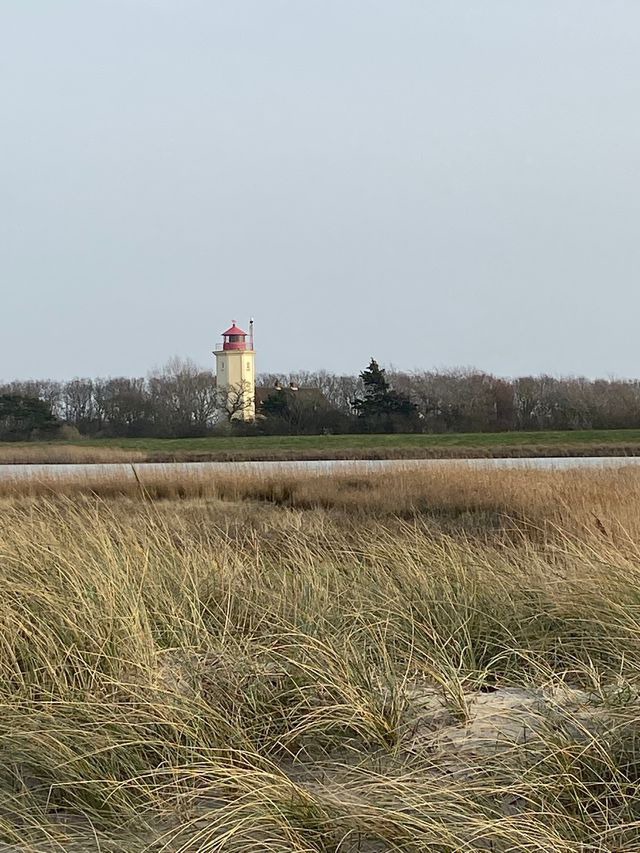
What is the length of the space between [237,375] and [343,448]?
55.0 ft

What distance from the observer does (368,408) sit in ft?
142

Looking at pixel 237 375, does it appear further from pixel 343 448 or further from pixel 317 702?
pixel 317 702

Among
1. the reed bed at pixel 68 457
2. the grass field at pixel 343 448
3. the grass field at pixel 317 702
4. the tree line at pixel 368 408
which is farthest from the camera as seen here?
the tree line at pixel 368 408

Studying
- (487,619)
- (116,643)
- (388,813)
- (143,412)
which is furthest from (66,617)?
(143,412)

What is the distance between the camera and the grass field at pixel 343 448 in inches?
1126

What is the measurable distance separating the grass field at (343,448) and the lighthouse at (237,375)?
491cm

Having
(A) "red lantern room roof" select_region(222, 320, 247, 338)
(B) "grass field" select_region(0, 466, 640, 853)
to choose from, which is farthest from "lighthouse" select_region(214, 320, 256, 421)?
(B) "grass field" select_region(0, 466, 640, 853)

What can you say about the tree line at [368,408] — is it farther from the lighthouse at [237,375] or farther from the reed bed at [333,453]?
the reed bed at [333,453]

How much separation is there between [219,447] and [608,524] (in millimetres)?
27764

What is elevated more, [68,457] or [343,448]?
[68,457]

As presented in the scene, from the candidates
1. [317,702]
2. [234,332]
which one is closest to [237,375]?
[234,332]

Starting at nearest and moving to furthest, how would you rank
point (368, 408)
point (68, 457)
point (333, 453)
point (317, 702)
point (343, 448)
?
1. point (317, 702)
2. point (68, 457)
3. point (333, 453)
4. point (343, 448)
5. point (368, 408)

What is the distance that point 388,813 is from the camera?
8.36 ft

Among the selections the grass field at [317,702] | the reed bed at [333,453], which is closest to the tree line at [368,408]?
the reed bed at [333,453]
